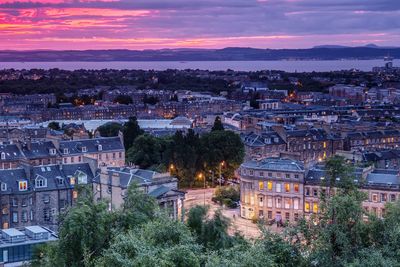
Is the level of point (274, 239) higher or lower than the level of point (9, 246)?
higher

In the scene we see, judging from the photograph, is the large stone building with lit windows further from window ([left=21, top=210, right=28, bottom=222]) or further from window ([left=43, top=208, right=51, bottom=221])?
window ([left=21, top=210, right=28, bottom=222])

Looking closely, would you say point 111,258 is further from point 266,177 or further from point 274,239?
point 266,177

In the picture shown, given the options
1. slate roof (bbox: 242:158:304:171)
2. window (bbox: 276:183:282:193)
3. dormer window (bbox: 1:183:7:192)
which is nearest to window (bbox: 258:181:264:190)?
slate roof (bbox: 242:158:304:171)

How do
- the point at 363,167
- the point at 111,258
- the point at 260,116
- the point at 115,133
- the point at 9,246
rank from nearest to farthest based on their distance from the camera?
the point at 111,258 < the point at 9,246 < the point at 363,167 < the point at 115,133 < the point at 260,116

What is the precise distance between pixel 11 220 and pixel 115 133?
1955 inches

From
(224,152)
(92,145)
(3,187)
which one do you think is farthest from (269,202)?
(92,145)

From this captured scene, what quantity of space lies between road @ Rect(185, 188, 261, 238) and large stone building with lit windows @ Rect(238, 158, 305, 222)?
1255 millimetres

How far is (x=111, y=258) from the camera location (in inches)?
1077

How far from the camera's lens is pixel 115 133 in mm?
100312

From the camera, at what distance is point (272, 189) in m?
60.2

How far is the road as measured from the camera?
55.0 meters

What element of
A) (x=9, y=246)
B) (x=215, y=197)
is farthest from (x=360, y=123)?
(x=9, y=246)

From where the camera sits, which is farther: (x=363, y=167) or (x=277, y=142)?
(x=277, y=142)

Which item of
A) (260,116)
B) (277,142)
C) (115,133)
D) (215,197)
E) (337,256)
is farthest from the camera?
(260,116)
